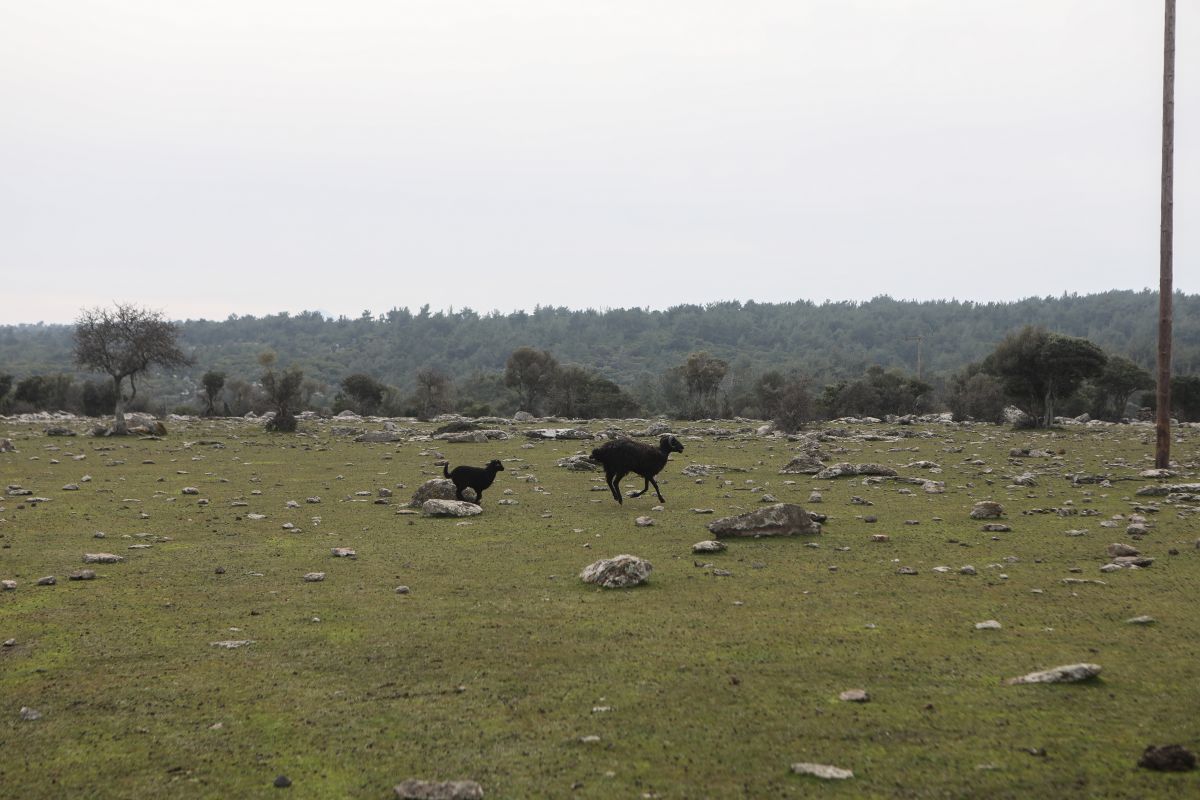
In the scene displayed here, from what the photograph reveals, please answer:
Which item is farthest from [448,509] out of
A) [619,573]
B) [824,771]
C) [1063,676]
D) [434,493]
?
[824,771]

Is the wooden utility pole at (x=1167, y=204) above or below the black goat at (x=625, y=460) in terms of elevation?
above

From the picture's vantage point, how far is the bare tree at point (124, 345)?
1769 inches

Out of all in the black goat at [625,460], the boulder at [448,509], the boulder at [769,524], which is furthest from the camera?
the black goat at [625,460]

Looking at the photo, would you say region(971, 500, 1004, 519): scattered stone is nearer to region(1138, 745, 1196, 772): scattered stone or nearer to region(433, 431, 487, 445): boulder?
region(1138, 745, 1196, 772): scattered stone

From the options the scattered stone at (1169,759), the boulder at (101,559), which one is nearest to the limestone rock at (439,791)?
the scattered stone at (1169,759)

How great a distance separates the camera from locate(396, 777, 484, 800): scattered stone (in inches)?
200

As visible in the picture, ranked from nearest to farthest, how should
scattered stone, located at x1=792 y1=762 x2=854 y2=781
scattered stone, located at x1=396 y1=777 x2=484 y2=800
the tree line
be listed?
1. scattered stone, located at x1=396 y1=777 x2=484 y2=800
2. scattered stone, located at x1=792 y1=762 x2=854 y2=781
3. the tree line

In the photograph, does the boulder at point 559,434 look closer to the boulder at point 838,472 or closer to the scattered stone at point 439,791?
the boulder at point 838,472

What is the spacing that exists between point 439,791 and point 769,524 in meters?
9.54

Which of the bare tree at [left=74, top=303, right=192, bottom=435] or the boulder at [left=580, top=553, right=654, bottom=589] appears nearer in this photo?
the boulder at [left=580, top=553, right=654, bottom=589]

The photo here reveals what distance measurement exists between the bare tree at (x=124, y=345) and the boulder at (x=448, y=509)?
35.5 metres

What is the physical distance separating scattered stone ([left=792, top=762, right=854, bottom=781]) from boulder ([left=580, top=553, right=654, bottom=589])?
17.2 feet

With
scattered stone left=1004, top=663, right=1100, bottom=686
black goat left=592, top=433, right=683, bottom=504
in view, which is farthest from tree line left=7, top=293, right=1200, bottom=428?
scattered stone left=1004, top=663, right=1100, bottom=686

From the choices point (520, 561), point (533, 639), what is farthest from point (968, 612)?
point (520, 561)
